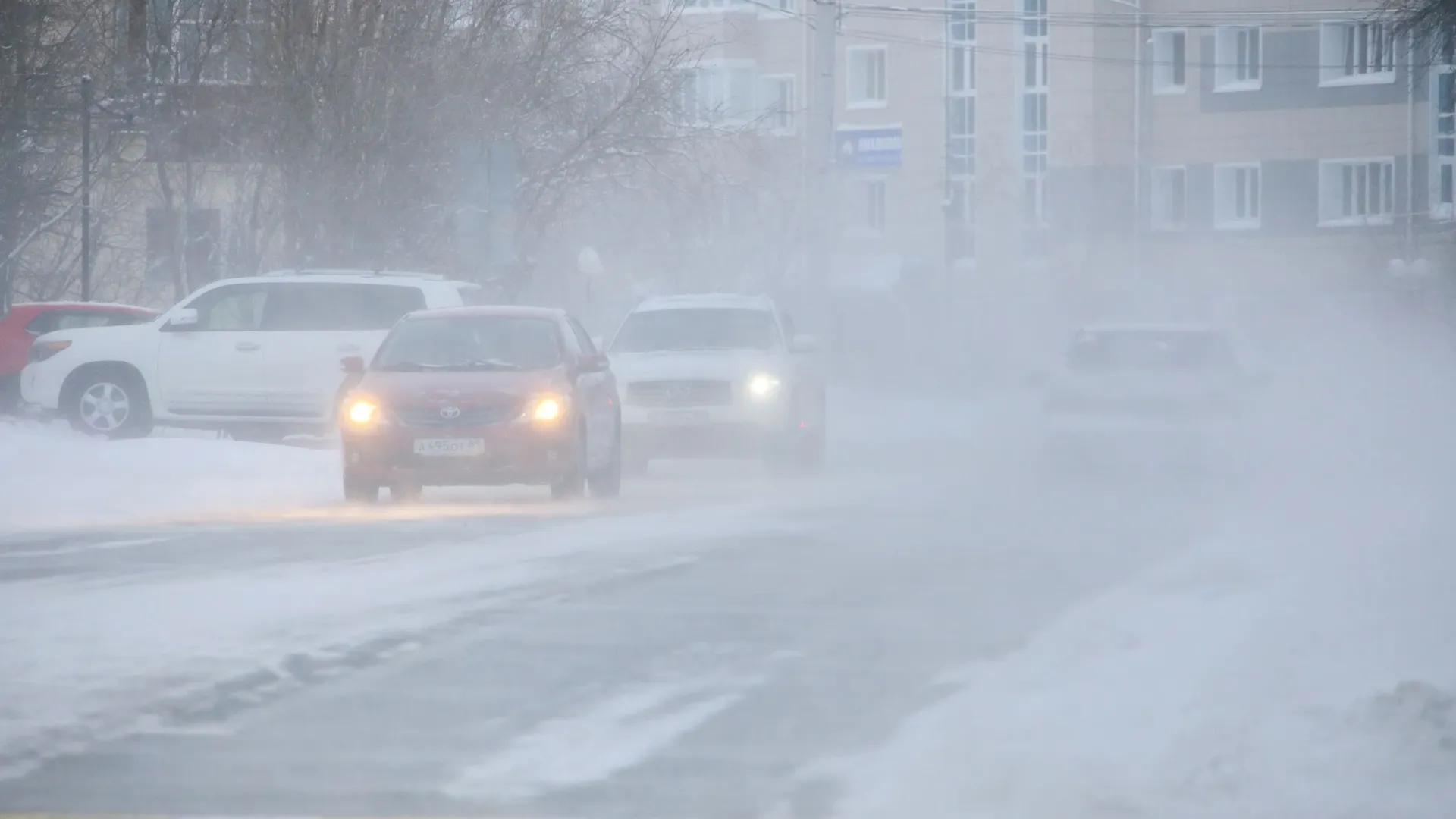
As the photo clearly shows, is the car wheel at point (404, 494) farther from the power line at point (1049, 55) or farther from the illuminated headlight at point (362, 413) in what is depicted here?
the power line at point (1049, 55)

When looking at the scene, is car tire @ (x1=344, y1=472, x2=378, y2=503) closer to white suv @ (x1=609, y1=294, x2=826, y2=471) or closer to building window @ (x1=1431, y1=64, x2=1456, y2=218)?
white suv @ (x1=609, y1=294, x2=826, y2=471)

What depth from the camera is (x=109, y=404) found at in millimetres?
23047

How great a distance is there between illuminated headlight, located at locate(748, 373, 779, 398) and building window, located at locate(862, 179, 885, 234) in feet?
155

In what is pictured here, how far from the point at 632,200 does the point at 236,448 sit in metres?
18.4

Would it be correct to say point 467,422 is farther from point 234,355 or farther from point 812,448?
point 234,355

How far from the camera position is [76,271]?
41.2m

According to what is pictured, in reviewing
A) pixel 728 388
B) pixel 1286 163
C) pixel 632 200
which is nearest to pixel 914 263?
pixel 1286 163

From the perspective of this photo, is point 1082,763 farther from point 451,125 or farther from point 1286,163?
point 1286,163

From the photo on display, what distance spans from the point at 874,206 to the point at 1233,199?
476 inches

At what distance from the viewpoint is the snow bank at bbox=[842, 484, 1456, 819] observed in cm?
673

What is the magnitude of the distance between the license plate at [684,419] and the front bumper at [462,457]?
3672mm

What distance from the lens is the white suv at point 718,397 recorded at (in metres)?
20.8

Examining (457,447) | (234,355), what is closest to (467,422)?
(457,447)

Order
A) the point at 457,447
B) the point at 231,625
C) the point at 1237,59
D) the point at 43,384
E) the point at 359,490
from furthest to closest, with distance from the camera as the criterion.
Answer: the point at 1237,59
the point at 43,384
the point at 359,490
the point at 457,447
the point at 231,625
